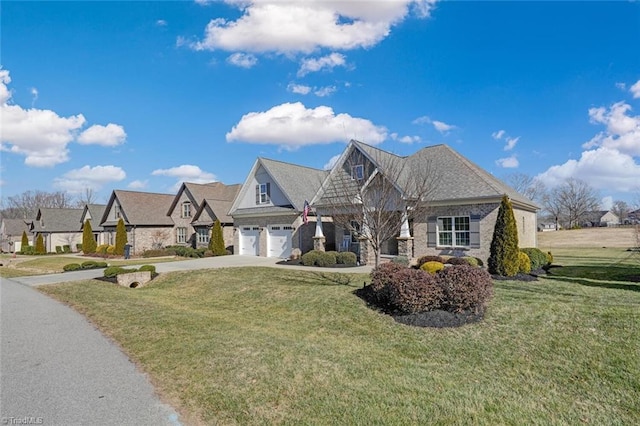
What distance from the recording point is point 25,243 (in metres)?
46.5

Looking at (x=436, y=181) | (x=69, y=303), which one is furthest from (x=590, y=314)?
(x=69, y=303)

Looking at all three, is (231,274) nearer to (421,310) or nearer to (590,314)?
(421,310)

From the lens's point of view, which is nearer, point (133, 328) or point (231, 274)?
point (133, 328)

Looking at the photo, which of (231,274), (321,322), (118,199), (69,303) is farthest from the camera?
(118,199)

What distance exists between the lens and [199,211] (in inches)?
1309

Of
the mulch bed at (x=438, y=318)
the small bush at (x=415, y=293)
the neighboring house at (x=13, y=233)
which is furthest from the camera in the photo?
the neighboring house at (x=13, y=233)

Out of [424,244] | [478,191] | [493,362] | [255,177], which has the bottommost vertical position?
[493,362]

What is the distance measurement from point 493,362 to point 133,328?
797 cm

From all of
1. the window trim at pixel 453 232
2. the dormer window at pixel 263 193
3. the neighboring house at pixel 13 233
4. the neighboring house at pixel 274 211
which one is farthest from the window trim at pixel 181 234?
the neighboring house at pixel 13 233

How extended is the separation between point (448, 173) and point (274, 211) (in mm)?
12158

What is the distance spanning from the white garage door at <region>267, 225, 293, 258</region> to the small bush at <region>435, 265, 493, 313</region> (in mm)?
17022

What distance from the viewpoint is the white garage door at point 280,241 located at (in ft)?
84.3

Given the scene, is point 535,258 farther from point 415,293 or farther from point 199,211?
point 199,211

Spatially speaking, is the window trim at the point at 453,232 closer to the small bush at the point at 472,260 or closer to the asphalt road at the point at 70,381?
the small bush at the point at 472,260
